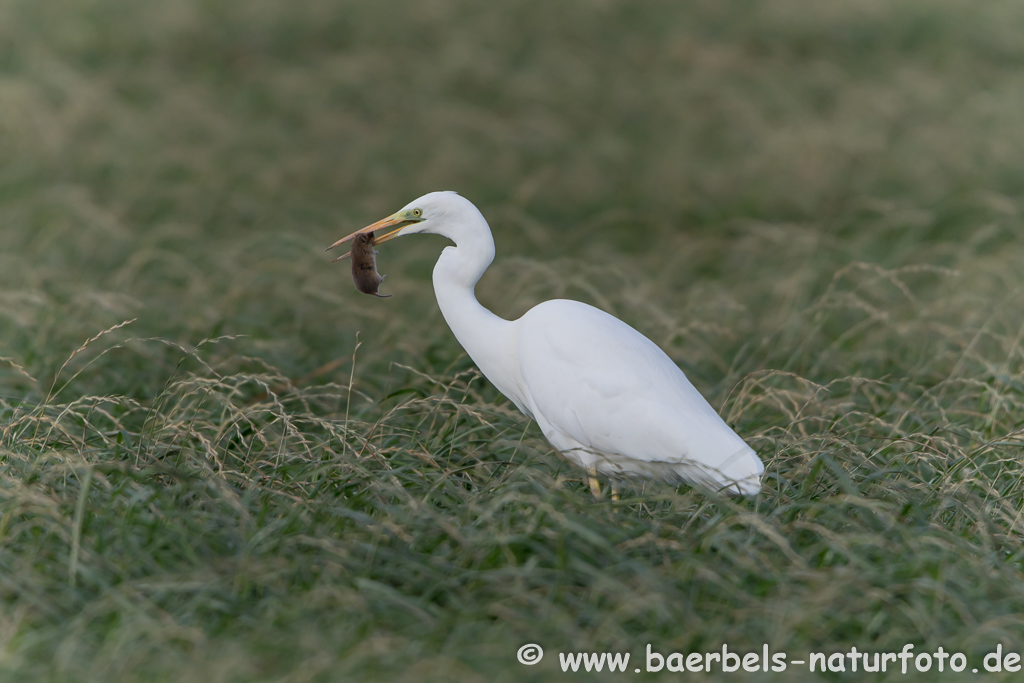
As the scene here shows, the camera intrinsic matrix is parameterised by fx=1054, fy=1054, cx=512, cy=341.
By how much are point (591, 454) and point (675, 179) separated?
579 centimetres

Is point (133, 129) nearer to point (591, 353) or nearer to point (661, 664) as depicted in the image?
point (591, 353)

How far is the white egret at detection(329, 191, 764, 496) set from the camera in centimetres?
341

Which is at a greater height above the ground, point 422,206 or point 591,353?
point 422,206

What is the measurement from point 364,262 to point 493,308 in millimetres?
2061

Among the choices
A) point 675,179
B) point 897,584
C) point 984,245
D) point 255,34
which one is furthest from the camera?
point 255,34

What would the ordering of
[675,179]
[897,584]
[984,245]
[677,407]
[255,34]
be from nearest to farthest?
[897,584] → [677,407] → [984,245] → [675,179] → [255,34]

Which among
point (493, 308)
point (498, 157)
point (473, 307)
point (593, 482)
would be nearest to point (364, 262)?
point (473, 307)

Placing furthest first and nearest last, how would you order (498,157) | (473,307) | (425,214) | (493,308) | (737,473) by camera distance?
(498,157) < (493,308) < (473,307) < (425,214) < (737,473)

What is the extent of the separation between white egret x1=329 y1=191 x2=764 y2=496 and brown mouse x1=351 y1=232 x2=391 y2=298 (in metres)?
0.06

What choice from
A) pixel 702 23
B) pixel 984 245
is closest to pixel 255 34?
pixel 702 23

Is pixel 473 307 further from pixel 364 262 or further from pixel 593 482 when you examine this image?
pixel 593 482

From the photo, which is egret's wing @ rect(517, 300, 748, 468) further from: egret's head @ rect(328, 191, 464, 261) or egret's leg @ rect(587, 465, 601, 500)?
egret's head @ rect(328, 191, 464, 261)

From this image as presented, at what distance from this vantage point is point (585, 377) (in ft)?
11.6

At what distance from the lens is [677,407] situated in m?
3.47
